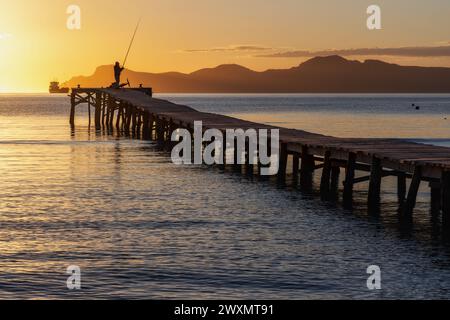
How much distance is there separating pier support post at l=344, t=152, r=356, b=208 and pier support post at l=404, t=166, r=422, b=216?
284 centimetres

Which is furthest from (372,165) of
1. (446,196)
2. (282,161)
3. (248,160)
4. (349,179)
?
(248,160)

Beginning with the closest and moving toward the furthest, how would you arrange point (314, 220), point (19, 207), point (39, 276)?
1. point (39, 276)
2. point (314, 220)
3. point (19, 207)

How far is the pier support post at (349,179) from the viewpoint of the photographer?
92.8 ft

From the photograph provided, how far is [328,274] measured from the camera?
1836 cm

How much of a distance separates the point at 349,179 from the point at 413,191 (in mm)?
4431

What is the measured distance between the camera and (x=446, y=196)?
22.8 m

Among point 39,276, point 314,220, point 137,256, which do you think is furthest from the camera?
point 314,220

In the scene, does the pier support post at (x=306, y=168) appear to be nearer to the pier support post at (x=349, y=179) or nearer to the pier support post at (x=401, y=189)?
the pier support post at (x=349, y=179)

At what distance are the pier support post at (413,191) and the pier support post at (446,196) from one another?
112 cm

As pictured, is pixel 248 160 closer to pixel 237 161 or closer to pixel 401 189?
pixel 237 161

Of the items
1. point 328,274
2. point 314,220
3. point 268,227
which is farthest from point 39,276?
point 314,220

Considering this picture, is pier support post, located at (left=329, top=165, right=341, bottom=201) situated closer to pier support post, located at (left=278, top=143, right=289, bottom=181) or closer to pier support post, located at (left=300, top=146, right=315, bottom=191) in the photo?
pier support post, located at (left=300, top=146, right=315, bottom=191)
